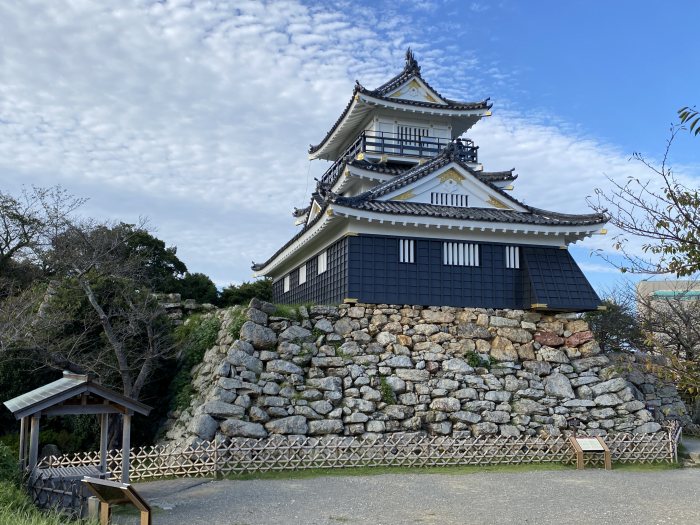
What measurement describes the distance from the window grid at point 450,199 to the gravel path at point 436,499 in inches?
345

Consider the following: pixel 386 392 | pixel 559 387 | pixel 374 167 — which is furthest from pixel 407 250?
pixel 559 387

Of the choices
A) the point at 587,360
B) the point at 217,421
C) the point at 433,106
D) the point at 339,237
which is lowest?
the point at 217,421

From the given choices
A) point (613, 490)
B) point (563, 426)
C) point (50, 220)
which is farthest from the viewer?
point (50, 220)

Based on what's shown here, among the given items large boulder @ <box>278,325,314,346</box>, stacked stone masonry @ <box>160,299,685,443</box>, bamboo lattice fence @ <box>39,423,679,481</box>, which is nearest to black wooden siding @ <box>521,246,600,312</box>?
stacked stone masonry @ <box>160,299,685,443</box>

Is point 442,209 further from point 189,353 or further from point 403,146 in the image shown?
point 189,353

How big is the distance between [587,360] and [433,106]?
447 inches

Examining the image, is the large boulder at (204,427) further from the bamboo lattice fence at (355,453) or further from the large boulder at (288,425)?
the large boulder at (288,425)

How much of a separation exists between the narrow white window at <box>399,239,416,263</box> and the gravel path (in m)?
6.59

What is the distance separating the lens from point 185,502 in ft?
37.2

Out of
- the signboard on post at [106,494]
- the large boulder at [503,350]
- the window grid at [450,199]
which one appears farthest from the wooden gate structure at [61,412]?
the window grid at [450,199]

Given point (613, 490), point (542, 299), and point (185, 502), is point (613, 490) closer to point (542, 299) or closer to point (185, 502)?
point (542, 299)

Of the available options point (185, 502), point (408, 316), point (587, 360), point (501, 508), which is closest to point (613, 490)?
point (501, 508)

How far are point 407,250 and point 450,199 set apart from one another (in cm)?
270

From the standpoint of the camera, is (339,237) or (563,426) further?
(339,237)
